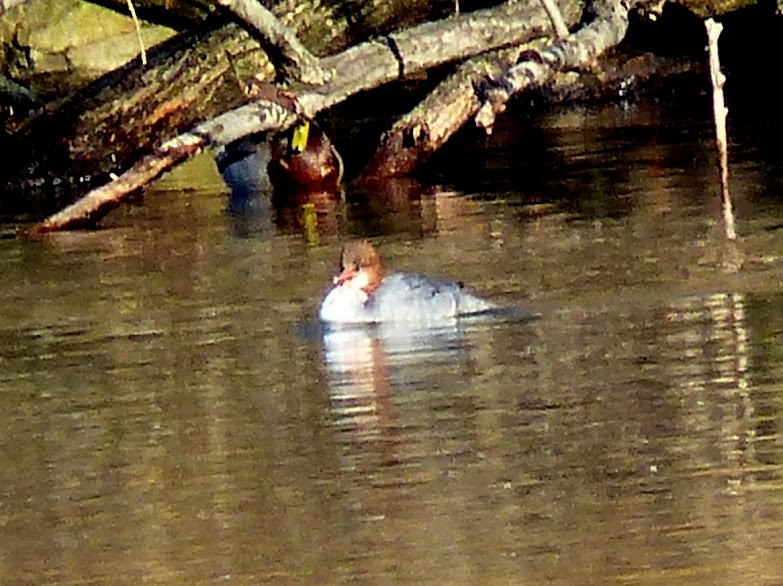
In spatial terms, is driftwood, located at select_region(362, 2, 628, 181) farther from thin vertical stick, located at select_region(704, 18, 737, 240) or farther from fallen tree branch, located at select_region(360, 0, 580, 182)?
thin vertical stick, located at select_region(704, 18, 737, 240)

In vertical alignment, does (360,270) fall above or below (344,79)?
below

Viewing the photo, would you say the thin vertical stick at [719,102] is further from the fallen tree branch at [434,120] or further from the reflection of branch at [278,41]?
the fallen tree branch at [434,120]

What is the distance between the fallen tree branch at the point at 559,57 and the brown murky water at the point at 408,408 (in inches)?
21.6

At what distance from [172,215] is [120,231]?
0.64 metres

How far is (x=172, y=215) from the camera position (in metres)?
10.6

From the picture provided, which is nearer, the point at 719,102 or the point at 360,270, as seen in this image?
the point at 360,270

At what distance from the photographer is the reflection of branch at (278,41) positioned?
29.8 ft

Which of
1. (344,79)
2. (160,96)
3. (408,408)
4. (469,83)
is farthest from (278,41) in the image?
(408,408)

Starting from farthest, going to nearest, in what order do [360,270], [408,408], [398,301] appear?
1. [360,270]
2. [398,301]
3. [408,408]

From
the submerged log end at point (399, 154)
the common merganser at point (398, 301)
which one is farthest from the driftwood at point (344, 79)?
the common merganser at point (398, 301)

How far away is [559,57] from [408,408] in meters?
3.82

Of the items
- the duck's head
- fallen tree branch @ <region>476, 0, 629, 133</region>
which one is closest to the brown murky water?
the duck's head

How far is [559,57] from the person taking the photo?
30.6ft

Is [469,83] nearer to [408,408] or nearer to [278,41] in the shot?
Answer: [278,41]
